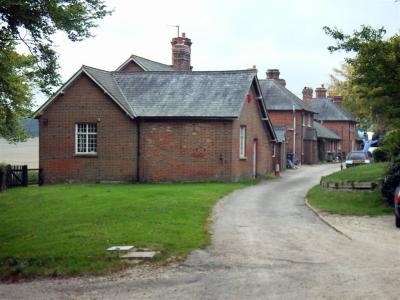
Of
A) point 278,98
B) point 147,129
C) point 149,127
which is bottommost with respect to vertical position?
point 147,129

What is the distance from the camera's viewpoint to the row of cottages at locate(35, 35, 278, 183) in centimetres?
3092

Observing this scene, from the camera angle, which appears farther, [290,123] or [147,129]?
[290,123]

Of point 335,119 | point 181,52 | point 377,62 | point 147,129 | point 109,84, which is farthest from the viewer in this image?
point 335,119

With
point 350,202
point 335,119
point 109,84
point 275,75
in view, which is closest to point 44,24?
point 350,202

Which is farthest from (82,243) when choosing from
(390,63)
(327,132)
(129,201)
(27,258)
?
(327,132)

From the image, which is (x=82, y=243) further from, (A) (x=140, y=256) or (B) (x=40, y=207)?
(B) (x=40, y=207)

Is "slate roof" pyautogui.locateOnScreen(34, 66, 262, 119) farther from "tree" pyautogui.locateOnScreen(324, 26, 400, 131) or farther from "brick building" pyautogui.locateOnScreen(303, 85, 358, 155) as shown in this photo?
"brick building" pyautogui.locateOnScreen(303, 85, 358, 155)

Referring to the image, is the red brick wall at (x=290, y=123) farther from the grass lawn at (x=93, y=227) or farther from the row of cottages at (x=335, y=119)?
the grass lawn at (x=93, y=227)

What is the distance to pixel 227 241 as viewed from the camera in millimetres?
13758

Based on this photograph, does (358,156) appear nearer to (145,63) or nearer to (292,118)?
(292,118)

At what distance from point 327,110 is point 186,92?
137 ft

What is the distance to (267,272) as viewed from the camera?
34.7 feet

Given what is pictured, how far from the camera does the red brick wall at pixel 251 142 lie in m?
31.8

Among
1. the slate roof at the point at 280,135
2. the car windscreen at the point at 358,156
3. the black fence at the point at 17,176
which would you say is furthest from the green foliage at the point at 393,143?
the car windscreen at the point at 358,156
